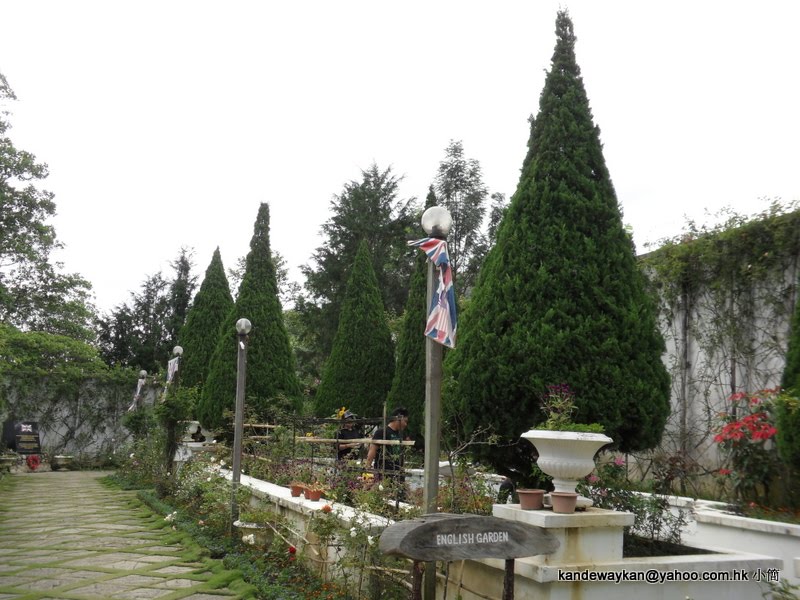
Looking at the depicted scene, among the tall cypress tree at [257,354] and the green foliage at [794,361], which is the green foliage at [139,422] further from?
the green foliage at [794,361]

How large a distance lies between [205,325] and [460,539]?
1445 cm

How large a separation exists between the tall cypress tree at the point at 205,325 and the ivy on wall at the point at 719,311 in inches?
421

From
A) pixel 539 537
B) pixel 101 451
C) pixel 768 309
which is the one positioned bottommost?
pixel 101 451

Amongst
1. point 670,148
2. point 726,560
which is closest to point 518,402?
point 726,560

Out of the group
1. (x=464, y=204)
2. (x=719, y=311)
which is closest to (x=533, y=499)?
(x=719, y=311)

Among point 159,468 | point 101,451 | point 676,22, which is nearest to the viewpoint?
point 676,22

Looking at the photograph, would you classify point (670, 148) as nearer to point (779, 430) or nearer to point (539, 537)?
point (779, 430)

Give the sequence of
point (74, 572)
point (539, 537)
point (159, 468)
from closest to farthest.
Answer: point (539, 537)
point (74, 572)
point (159, 468)

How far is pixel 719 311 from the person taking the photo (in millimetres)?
8211

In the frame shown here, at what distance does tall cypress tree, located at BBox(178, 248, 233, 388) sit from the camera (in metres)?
16.1

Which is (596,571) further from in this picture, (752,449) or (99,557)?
(99,557)

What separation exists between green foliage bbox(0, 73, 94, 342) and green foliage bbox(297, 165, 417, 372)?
782cm

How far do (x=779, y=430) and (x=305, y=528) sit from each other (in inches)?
174

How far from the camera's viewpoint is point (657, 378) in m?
5.18
